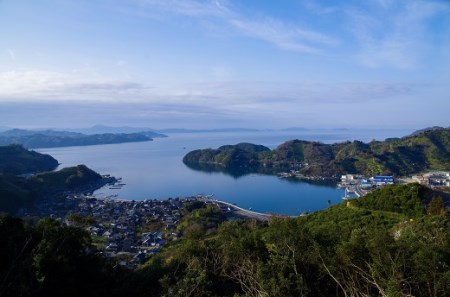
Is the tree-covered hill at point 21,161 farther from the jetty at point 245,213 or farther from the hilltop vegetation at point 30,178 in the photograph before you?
the jetty at point 245,213

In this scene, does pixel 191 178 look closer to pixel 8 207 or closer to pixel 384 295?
pixel 8 207

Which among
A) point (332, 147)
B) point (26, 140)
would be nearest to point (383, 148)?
point (332, 147)

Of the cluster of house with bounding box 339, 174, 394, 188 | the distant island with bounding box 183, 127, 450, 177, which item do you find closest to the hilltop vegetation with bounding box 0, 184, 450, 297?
the cluster of house with bounding box 339, 174, 394, 188

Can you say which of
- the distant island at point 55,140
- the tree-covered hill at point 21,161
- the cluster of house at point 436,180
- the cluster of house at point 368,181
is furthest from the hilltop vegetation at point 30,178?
the distant island at point 55,140

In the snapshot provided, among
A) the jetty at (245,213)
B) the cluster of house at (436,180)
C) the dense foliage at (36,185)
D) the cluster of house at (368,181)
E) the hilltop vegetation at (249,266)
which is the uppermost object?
the hilltop vegetation at (249,266)

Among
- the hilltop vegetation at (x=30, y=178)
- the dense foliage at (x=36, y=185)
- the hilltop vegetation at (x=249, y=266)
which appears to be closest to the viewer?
the hilltop vegetation at (x=249, y=266)

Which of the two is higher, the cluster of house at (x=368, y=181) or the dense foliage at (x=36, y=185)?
the cluster of house at (x=368, y=181)

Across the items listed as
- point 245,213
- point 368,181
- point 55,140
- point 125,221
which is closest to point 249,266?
point 125,221

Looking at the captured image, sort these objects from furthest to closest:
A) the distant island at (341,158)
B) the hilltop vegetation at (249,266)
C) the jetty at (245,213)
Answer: the distant island at (341,158) < the jetty at (245,213) < the hilltop vegetation at (249,266)
